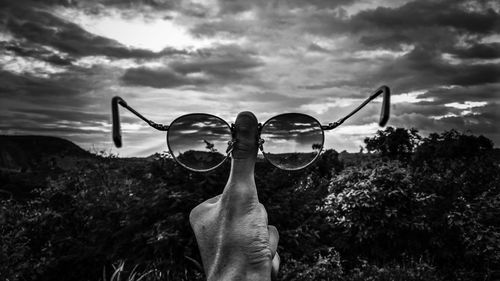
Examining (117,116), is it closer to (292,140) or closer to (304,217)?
(292,140)

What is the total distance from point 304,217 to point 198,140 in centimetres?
620

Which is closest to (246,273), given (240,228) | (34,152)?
(240,228)

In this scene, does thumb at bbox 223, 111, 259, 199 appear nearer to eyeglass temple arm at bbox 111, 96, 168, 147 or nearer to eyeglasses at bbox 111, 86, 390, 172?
eyeglasses at bbox 111, 86, 390, 172

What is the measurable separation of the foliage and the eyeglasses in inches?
160

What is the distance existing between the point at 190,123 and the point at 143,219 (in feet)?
16.6

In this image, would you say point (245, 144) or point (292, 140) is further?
point (292, 140)

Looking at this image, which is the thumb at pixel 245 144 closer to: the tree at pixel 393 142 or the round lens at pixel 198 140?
the round lens at pixel 198 140

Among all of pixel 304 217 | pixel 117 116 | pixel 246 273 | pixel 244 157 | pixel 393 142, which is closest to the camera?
pixel 117 116

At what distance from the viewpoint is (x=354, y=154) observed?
11289 mm

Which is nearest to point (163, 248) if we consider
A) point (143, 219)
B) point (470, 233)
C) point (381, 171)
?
point (143, 219)

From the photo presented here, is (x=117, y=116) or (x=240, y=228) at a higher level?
(x=117, y=116)

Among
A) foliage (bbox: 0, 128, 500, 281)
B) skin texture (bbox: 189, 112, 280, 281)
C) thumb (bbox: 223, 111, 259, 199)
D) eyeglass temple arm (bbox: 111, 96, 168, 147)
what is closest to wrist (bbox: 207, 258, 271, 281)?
skin texture (bbox: 189, 112, 280, 281)

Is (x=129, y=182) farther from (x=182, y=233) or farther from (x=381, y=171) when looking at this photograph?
(x=381, y=171)

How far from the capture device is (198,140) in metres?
2.06
